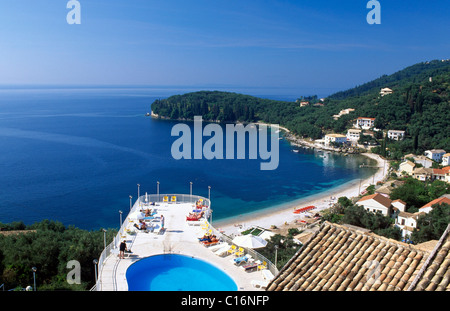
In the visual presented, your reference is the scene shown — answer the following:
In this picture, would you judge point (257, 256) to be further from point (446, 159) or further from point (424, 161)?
point (446, 159)

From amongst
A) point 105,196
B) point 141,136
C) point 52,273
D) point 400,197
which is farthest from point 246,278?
point 141,136

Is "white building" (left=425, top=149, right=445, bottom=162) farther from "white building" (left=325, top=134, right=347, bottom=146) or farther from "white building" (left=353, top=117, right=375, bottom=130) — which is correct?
"white building" (left=353, top=117, right=375, bottom=130)

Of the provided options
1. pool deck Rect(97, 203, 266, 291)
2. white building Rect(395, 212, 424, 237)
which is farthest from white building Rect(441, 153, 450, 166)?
pool deck Rect(97, 203, 266, 291)

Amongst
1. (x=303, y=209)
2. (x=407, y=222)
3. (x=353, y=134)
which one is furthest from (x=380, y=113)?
(x=407, y=222)

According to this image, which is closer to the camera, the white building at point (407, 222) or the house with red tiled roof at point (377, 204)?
the white building at point (407, 222)

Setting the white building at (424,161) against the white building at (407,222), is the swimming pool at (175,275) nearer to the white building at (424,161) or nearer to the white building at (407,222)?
the white building at (407,222)

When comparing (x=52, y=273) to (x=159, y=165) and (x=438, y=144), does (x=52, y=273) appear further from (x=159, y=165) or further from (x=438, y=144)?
(x=438, y=144)

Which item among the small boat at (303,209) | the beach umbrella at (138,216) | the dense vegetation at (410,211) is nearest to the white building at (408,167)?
the dense vegetation at (410,211)
